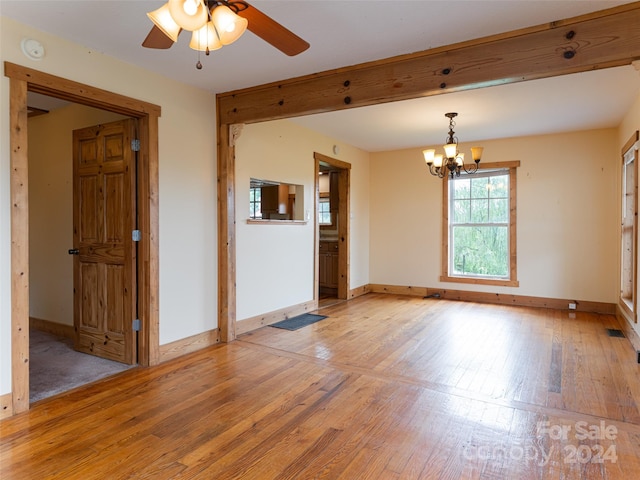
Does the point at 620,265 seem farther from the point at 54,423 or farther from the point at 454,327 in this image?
the point at 54,423

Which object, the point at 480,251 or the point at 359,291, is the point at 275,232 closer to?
the point at 359,291

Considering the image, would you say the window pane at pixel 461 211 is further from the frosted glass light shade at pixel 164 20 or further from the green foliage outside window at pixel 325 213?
the frosted glass light shade at pixel 164 20

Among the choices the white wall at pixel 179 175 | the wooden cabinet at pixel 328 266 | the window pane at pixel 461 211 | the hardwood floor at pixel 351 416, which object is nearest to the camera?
the hardwood floor at pixel 351 416

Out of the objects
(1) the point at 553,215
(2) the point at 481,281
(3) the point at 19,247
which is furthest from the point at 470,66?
(2) the point at 481,281

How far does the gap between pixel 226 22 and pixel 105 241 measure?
267cm

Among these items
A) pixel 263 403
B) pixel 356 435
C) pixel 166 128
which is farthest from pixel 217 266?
pixel 356 435

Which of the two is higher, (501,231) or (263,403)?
(501,231)

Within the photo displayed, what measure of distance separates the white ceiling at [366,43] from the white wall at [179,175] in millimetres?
114

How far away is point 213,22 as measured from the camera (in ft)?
5.75

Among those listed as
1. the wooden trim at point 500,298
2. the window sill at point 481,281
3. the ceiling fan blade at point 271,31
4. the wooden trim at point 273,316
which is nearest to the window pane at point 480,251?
the window sill at point 481,281

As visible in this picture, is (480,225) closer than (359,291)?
Yes

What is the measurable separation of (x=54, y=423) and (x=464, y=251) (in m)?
5.92

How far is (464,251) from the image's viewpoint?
6.62 m

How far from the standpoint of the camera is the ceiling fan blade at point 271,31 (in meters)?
1.84
